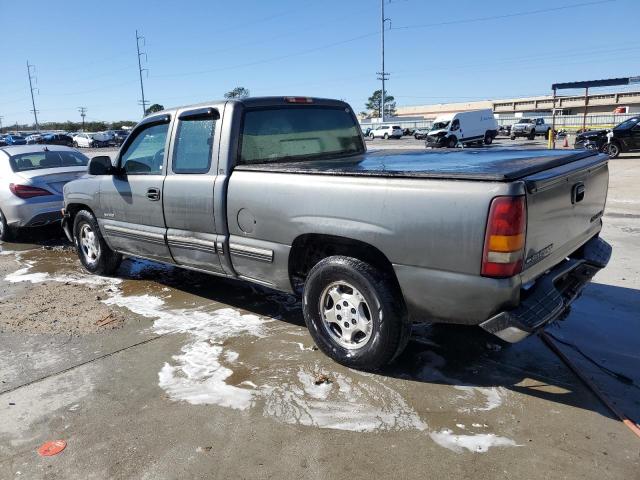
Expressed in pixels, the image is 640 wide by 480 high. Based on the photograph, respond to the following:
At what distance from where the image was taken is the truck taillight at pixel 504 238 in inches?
106

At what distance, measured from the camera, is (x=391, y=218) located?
3.08m

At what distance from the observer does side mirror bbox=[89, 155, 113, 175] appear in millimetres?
5264

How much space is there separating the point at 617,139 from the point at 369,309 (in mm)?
19704

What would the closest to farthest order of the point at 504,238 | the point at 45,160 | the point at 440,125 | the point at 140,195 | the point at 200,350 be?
the point at 504,238, the point at 200,350, the point at 140,195, the point at 45,160, the point at 440,125

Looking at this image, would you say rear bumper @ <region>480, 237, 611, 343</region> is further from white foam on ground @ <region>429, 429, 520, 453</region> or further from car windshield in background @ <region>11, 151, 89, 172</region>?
car windshield in background @ <region>11, 151, 89, 172</region>

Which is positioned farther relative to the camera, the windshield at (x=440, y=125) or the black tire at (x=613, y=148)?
the windshield at (x=440, y=125)

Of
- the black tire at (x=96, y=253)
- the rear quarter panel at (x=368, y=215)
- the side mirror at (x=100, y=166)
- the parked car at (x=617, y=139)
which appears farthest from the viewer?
the parked car at (x=617, y=139)

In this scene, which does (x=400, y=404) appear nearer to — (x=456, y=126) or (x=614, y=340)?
(x=614, y=340)

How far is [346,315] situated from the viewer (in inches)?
141

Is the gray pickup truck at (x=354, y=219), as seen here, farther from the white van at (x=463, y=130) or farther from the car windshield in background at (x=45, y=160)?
the white van at (x=463, y=130)

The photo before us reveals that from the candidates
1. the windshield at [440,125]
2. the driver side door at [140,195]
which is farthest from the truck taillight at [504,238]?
the windshield at [440,125]

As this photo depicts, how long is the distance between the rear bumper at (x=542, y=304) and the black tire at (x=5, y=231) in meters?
7.88

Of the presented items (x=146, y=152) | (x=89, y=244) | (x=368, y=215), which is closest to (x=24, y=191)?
(x=89, y=244)

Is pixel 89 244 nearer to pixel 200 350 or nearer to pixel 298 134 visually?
pixel 200 350
